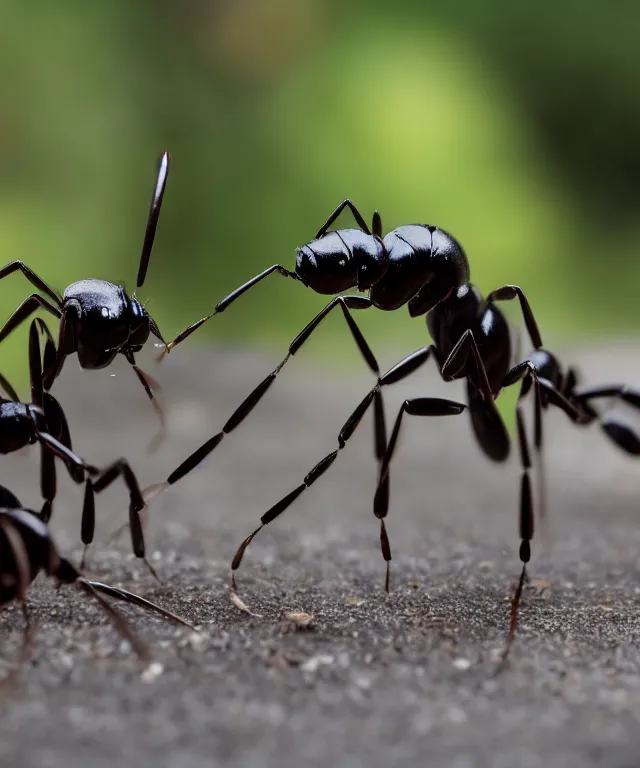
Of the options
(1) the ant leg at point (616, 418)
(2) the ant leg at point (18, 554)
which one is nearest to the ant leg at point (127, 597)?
(2) the ant leg at point (18, 554)

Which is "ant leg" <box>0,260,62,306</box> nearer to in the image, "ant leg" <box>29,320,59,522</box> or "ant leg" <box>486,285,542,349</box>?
"ant leg" <box>29,320,59,522</box>

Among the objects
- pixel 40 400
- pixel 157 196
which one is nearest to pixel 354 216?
pixel 157 196

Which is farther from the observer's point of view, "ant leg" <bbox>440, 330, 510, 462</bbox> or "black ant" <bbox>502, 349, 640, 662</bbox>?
"ant leg" <bbox>440, 330, 510, 462</bbox>

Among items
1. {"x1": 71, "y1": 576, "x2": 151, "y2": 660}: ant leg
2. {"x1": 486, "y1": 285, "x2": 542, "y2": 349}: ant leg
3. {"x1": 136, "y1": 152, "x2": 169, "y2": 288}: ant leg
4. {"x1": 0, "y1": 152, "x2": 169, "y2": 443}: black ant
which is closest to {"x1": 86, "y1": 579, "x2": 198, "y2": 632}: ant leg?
{"x1": 71, "y1": 576, "x2": 151, "y2": 660}: ant leg

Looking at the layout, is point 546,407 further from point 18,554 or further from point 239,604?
point 18,554

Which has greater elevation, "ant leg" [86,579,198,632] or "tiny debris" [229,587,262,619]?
"tiny debris" [229,587,262,619]

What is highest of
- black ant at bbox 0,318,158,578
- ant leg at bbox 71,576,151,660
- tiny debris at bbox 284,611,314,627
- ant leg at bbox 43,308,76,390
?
ant leg at bbox 43,308,76,390
